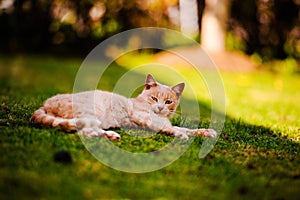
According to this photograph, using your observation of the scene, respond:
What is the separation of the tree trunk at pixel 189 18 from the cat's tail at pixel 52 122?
10.0m

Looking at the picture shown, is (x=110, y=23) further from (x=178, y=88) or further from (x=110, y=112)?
(x=110, y=112)

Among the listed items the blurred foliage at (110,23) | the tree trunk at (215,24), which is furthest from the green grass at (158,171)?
the blurred foliage at (110,23)

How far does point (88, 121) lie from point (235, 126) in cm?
213

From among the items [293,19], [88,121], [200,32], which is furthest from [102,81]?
[293,19]

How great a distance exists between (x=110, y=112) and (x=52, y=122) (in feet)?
2.13

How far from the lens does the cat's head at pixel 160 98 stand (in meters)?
4.24

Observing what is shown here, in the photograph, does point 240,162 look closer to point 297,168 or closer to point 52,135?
point 297,168

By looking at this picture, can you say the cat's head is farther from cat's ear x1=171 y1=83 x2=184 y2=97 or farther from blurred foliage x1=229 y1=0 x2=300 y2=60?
blurred foliage x1=229 y1=0 x2=300 y2=60

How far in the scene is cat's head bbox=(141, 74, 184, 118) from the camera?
4242 mm

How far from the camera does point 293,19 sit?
13773 millimetres

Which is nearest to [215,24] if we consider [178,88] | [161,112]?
[178,88]

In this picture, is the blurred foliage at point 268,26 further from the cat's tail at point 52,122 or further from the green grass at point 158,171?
the cat's tail at point 52,122

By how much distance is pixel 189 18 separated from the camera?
45.6 feet

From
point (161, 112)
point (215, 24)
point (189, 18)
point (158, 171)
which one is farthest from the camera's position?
point (189, 18)
